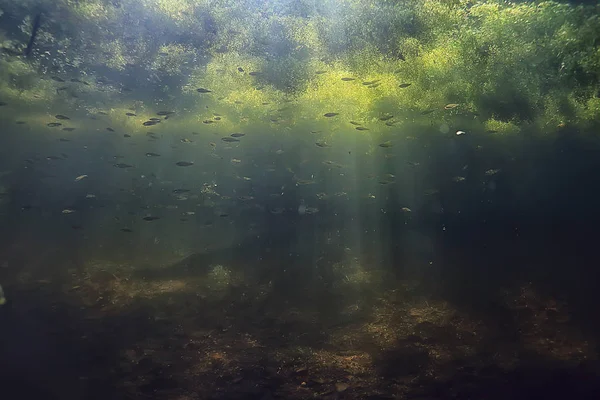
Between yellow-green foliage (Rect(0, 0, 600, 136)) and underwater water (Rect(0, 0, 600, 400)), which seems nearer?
underwater water (Rect(0, 0, 600, 400))

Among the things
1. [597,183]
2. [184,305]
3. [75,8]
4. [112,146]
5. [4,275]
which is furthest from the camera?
[597,183]

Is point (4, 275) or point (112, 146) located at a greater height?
point (112, 146)

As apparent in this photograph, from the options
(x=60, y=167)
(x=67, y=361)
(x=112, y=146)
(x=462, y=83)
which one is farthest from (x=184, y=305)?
(x=60, y=167)

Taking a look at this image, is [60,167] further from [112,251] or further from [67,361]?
[67,361]

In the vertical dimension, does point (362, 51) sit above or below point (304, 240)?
above

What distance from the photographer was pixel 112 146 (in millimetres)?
19094

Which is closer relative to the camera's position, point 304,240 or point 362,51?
point 362,51

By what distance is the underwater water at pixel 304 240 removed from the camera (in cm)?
710

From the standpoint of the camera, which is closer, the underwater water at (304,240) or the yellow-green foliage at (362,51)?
the underwater water at (304,240)

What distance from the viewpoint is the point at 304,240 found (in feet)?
44.8

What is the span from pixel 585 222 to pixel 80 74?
26288 millimetres

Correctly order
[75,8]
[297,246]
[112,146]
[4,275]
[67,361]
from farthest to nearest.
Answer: [112,146], [297,246], [4,275], [75,8], [67,361]

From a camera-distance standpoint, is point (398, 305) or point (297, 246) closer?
point (398, 305)

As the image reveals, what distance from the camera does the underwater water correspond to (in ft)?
23.3
